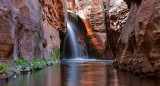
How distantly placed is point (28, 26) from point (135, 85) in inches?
277

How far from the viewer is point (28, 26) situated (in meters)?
9.48

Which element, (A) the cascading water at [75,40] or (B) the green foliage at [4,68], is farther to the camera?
(A) the cascading water at [75,40]

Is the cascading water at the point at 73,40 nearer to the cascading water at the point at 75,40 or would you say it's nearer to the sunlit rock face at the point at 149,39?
the cascading water at the point at 75,40

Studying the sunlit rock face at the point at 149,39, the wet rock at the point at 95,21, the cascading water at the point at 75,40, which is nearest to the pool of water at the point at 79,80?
the sunlit rock face at the point at 149,39

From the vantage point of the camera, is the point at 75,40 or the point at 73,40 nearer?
the point at 73,40

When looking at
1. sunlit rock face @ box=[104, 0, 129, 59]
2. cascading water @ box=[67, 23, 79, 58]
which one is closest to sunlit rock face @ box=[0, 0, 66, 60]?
sunlit rock face @ box=[104, 0, 129, 59]

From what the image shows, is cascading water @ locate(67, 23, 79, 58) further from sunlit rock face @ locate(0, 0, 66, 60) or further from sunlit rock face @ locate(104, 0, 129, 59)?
sunlit rock face @ locate(0, 0, 66, 60)

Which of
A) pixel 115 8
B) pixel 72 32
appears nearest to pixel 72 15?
pixel 72 32

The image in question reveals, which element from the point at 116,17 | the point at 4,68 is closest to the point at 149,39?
the point at 4,68

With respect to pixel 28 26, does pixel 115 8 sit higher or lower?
higher

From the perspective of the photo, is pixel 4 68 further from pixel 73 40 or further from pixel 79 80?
pixel 73 40

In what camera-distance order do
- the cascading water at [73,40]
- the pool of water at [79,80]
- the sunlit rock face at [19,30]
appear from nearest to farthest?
the pool of water at [79,80] → the sunlit rock face at [19,30] → the cascading water at [73,40]

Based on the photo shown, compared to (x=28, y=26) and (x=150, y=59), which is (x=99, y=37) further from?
(x=150, y=59)

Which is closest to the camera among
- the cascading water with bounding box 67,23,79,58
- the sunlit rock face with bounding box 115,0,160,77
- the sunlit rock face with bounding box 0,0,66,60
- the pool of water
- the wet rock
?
the pool of water
